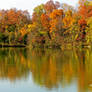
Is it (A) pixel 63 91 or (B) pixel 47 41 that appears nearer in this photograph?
(A) pixel 63 91

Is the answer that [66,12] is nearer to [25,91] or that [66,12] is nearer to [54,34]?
[54,34]

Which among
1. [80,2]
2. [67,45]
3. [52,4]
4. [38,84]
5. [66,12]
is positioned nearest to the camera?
[38,84]

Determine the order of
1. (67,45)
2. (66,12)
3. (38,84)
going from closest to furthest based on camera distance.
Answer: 1. (38,84)
2. (67,45)
3. (66,12)

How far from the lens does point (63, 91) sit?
7.14 meters

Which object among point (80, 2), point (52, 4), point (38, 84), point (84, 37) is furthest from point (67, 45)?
point (38, 84)

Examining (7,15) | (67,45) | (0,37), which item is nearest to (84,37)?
(67,45)

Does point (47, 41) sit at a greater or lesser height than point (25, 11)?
lesser

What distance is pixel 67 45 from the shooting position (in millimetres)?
32625

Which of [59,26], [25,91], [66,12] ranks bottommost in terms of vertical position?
[25,91]

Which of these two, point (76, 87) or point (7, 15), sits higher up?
point (7, 15)

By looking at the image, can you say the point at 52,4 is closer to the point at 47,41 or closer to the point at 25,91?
the point at 47,41

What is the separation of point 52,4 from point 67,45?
11.9 m

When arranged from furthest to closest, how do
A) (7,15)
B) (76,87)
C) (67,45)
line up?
(7,15) → (67,45) → (76,87)

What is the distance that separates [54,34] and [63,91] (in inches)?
1123
